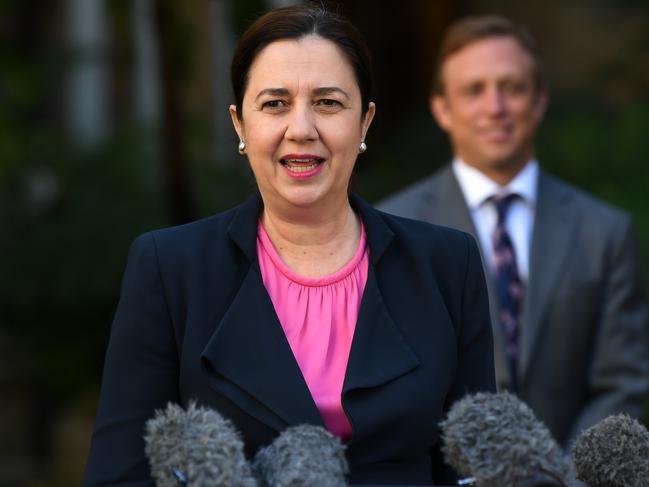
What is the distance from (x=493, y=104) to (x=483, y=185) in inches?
12.2

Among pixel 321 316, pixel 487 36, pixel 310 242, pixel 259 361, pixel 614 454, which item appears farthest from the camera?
pixel 487 36

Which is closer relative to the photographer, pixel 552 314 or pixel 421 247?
pixel 421 247

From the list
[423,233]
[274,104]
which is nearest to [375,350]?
[423,233]

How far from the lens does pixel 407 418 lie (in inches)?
107

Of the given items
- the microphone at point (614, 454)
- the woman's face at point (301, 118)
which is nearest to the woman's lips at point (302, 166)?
the woman's face at point (301, 118)

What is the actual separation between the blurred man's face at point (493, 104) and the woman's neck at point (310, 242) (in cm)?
172

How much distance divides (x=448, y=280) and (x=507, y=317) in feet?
5.19

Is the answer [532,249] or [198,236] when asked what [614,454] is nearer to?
[198,236]

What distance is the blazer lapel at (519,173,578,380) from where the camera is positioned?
173 inches

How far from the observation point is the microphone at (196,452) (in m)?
2.18

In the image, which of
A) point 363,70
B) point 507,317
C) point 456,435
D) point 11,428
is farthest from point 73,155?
point 456,435

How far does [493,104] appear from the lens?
4.60 m

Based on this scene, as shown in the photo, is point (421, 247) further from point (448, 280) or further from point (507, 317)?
point (507, 317)

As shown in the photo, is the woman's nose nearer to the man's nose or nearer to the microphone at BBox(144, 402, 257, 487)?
the microphone at BBox(144, 402, 257, 487)
